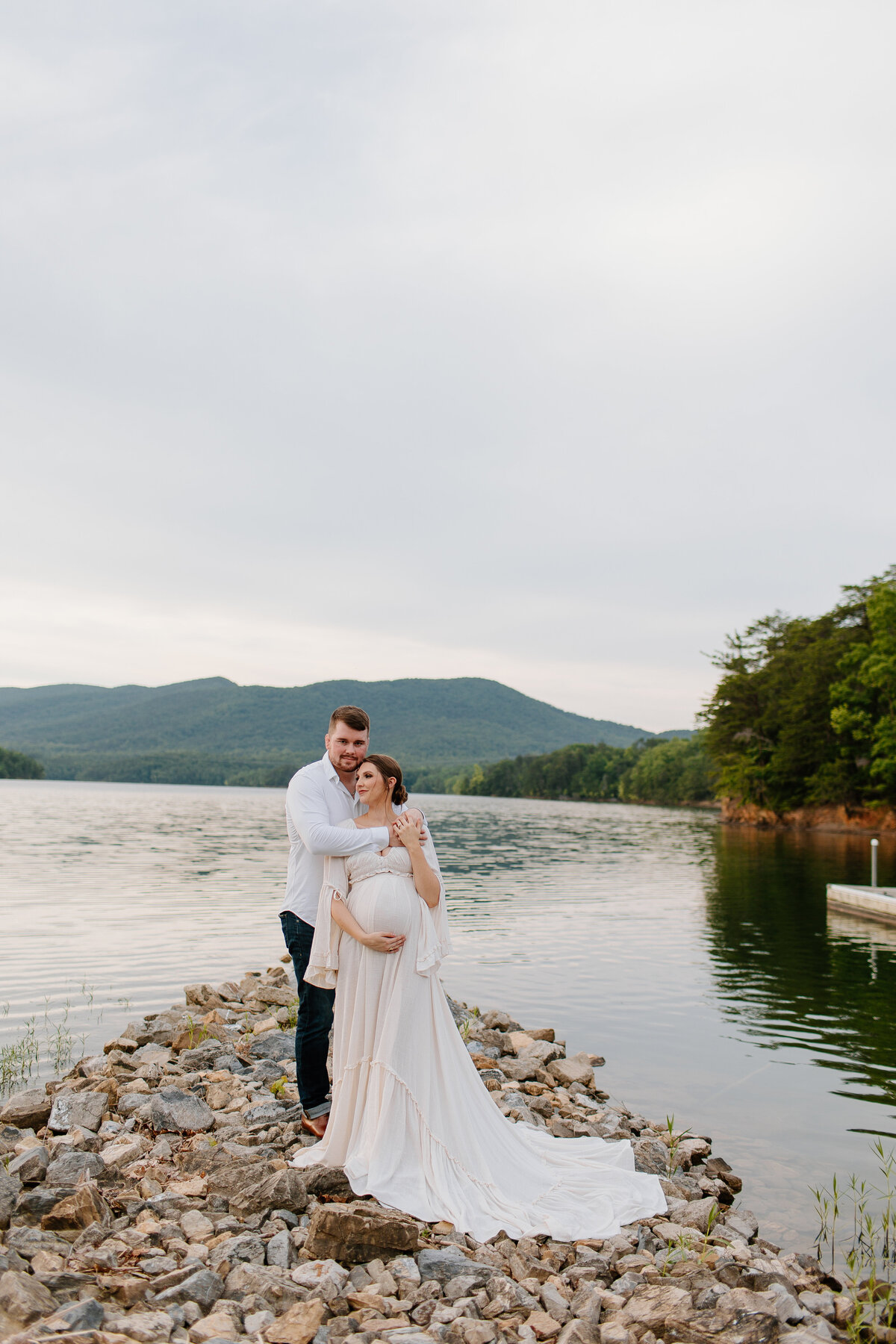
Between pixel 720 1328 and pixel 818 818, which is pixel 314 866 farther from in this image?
pixel 818 818

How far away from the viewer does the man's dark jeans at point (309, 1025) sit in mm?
6387

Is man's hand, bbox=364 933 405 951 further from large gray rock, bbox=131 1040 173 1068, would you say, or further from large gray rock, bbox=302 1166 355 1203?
large gray rock, bbox=131 1040 173 1068

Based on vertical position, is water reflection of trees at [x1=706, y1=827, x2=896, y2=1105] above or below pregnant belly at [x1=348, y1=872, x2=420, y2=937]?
below

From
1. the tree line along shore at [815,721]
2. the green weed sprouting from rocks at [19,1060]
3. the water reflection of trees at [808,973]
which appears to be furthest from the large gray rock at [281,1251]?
the tree line along shore at [815,721]

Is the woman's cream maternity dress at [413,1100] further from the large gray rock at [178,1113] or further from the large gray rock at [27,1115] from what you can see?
the large gray rock at [27,1115]

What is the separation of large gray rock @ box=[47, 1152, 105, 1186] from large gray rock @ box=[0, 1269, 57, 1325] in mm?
1609

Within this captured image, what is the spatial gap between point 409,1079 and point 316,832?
5.22 ft

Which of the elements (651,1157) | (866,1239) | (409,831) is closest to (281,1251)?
(409,831)

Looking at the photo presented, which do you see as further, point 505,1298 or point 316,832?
point 316,832

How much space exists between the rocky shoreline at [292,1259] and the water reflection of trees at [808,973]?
529 cm

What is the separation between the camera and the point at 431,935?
5.71 metres

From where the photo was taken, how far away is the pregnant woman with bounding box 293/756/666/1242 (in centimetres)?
544

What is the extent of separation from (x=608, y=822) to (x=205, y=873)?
52.1m

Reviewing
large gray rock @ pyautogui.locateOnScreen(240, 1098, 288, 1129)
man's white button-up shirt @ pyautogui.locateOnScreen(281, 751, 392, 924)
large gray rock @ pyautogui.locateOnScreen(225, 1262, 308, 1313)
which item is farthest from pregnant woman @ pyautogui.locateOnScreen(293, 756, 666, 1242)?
large gray rock @ pyautogui.locateOnScreen(240, 1098, 288, 1129)
